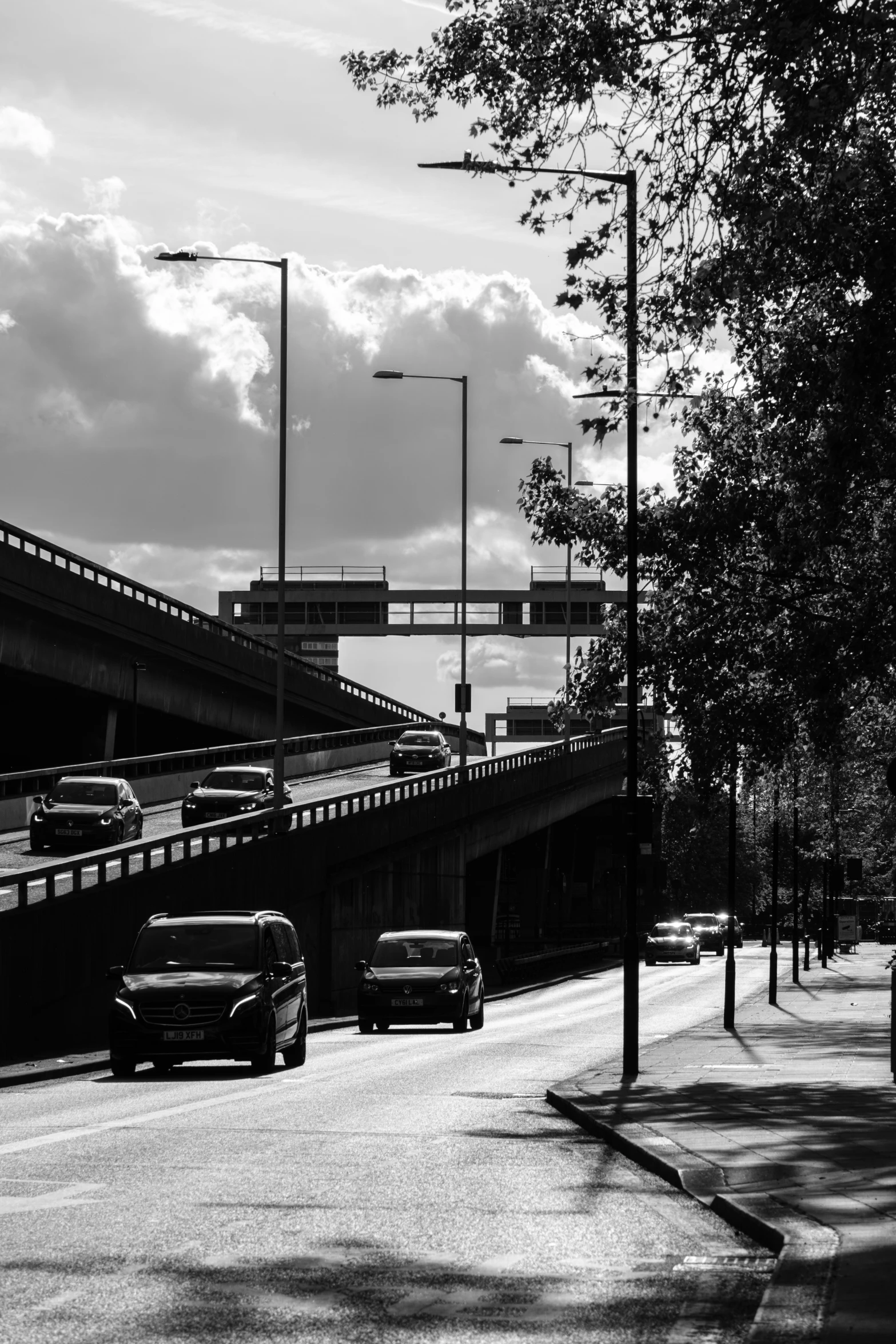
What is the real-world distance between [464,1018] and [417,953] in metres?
1.32

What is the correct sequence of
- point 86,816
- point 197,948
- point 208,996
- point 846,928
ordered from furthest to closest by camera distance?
point 846,928 → point 86,816 → point 197,948 → point 208,996

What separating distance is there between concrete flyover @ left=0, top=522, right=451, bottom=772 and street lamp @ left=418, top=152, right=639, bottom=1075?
105 feet

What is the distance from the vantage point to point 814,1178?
10.8 metres

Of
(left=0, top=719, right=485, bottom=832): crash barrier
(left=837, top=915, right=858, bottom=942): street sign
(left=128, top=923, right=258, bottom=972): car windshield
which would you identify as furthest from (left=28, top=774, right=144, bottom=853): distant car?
(left=837, top=915, right=858, bottom=942): street sign

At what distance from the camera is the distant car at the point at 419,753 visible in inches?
2876

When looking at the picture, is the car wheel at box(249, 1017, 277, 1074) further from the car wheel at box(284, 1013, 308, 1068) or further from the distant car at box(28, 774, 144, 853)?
the distant car at box(28, 774, 144, 853)

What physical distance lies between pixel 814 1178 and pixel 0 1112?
7.82m

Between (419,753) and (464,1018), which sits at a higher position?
(419,753)

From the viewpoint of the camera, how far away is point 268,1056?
837 inches

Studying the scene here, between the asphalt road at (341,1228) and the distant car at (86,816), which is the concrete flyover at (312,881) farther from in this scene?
the asphalt road at (341,1228)

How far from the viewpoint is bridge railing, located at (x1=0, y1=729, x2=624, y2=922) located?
2616 cm

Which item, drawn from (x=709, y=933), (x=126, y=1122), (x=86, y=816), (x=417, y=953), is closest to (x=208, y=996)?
(x=126, y=1122)

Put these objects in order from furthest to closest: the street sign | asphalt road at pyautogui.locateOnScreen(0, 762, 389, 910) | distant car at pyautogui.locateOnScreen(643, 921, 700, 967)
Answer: the street sign, distant car at pyautogui.locateOnScreen(643, 921, 700, 967), asphalt road at pyautogui.locateOnScreen(0, 762, 389, 910)

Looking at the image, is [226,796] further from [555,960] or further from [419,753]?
[555,960]
